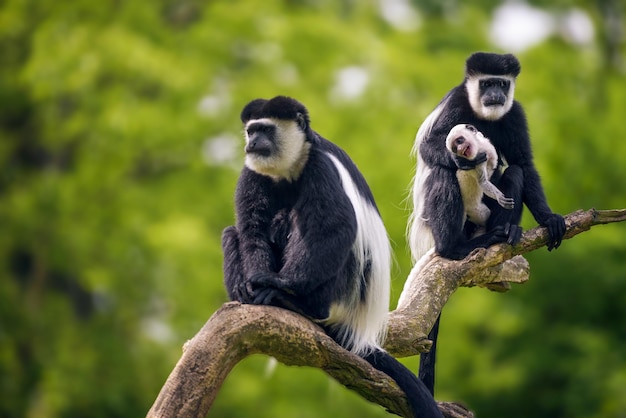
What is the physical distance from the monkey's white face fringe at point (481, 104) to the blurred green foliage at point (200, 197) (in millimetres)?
5811

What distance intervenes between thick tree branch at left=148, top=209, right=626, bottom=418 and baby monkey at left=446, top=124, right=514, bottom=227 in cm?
31

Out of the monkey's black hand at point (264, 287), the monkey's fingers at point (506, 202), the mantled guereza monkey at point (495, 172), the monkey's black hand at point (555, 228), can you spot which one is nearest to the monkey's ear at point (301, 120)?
the monkey's black hand at point (264, 287)

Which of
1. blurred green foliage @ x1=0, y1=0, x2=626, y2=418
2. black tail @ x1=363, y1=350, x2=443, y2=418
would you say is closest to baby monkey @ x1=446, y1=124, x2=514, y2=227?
black tail @ x1=363, y1=350, x2=443, y2=418

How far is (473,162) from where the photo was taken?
450cm

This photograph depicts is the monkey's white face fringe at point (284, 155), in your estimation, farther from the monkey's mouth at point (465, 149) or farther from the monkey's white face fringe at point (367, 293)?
the monkey's mouth at point (465, 149)

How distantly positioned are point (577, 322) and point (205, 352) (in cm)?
1002

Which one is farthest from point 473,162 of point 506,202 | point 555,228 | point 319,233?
point 319,233

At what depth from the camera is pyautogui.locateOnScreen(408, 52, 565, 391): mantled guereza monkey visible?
4.65 m

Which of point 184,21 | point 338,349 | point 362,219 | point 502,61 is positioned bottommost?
point 338,349

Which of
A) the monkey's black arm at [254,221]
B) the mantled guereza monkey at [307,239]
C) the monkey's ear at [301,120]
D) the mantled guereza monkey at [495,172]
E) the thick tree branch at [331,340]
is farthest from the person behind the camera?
the mantled guereza monkey at [495,172]

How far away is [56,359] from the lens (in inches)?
466

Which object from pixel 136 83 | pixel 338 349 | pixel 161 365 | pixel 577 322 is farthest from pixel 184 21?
pixel 338 349

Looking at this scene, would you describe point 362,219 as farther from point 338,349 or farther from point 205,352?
point 205,352

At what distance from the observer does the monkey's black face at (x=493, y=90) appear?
186 inches
